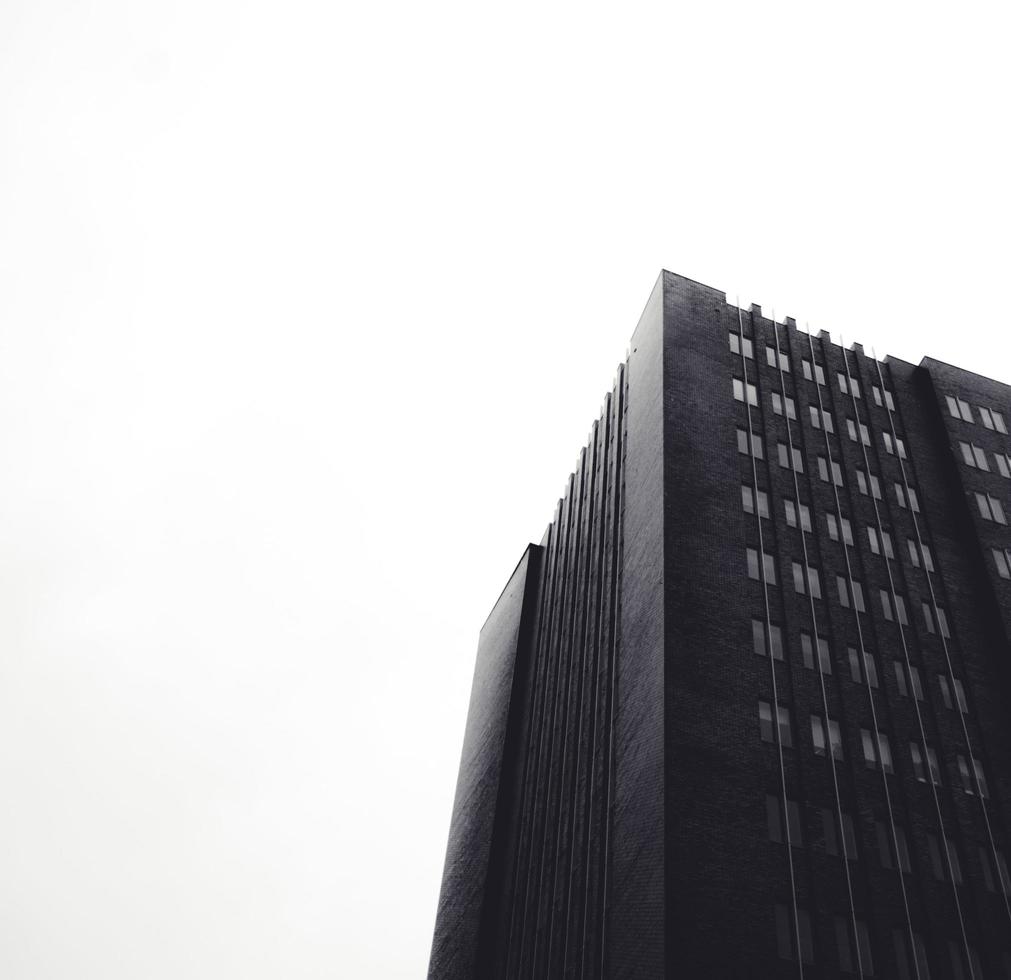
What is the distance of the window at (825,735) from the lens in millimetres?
42219

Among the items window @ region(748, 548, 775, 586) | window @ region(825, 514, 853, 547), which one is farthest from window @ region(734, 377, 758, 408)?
window @ region(748, 548, 775, 586)

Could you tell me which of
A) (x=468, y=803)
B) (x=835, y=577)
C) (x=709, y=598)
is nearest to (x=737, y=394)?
(x=835, y=577)

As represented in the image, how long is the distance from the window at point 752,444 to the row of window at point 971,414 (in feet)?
56.1

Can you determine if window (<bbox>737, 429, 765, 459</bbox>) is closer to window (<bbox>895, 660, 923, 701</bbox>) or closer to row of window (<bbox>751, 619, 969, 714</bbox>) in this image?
row of window (<bbox>751, 619, 969, 714</bbox>)

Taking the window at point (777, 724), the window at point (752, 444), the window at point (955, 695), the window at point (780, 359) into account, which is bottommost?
the window at point (777, 724)

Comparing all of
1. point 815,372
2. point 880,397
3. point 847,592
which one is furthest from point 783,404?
point 847,592

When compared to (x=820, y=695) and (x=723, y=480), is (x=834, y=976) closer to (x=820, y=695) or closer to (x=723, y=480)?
(x=820, y=695)

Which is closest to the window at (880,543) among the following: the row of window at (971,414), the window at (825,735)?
the window at (825,735)

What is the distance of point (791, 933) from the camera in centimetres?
3584

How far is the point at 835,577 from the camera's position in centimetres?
4984

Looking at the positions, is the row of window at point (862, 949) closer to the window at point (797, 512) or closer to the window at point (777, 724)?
the window at point (777, 724)

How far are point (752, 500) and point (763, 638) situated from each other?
9.08 m

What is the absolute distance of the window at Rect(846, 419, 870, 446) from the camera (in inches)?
2305

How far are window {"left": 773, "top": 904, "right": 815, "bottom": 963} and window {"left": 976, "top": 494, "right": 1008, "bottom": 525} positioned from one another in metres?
30.8
